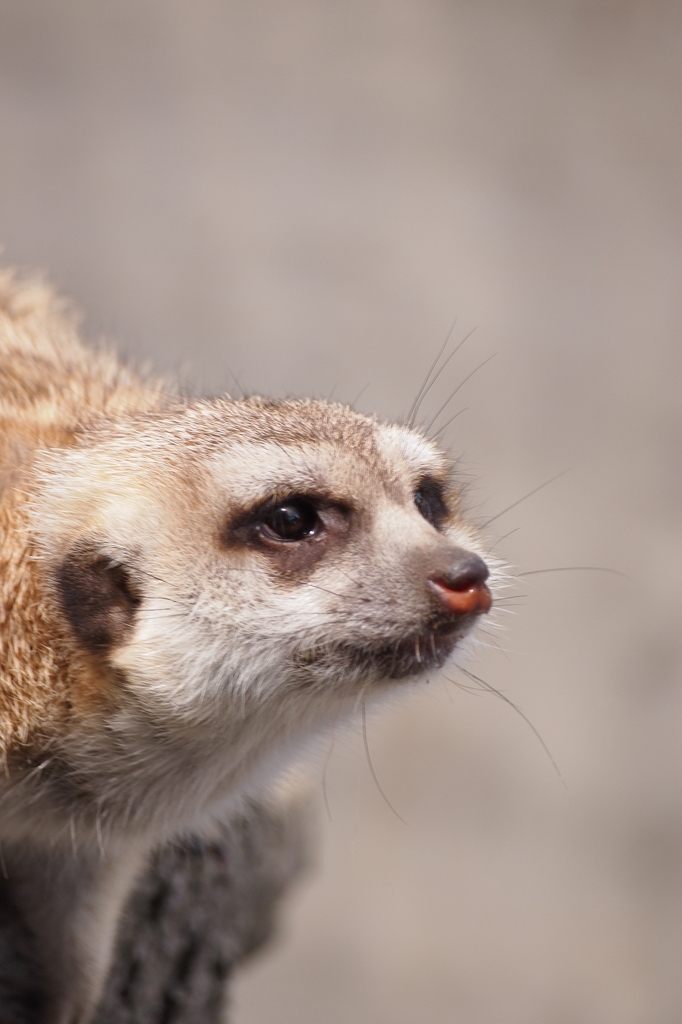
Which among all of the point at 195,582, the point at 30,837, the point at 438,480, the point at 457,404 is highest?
the point at 457,404

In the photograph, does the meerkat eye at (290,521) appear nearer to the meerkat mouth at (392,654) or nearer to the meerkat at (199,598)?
the meerkat at (199,598)

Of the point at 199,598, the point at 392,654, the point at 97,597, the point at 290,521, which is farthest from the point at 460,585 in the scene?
the point at 97,597

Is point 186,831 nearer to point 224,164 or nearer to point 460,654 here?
point 460,654

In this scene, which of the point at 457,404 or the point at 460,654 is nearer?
the point at 460,654

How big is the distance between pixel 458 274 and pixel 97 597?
Answer: 4.31m

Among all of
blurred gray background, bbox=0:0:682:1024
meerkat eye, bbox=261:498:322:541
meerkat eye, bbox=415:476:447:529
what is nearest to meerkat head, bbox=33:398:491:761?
meerkat eye, bbox=261:498:322:541

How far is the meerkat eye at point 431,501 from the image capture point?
2.00 meters

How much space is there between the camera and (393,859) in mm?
5418

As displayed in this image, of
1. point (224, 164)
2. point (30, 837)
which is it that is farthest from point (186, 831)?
point (224, 164)

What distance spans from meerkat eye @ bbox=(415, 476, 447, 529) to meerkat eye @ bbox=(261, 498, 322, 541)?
10.9 inches

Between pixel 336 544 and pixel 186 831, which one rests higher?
pixel 336 544

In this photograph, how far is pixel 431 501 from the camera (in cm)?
207

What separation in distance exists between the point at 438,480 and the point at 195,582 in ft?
1.79

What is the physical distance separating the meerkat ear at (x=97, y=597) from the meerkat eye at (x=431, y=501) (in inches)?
21.3
